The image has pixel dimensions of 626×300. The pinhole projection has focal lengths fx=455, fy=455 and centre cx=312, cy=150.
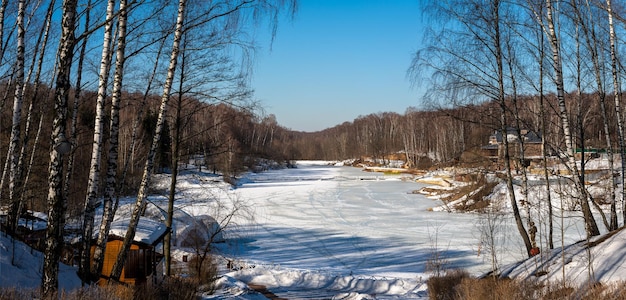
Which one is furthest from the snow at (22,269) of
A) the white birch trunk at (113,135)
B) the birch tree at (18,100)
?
the birch tree at (18,100)

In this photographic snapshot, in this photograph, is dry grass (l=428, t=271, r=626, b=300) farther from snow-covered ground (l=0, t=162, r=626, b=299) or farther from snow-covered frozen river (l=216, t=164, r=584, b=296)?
snow-covered frozen river (l=216, t=164, r=584, b=296)

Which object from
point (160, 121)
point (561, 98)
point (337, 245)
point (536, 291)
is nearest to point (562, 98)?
point (561, 98)

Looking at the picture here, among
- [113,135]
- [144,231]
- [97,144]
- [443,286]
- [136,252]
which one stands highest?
[113,135]

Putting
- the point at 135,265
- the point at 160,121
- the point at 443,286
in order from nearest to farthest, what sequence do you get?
the point at 160,121
the point at 443,286
the point at 135,265

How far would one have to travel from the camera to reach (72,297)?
411cm

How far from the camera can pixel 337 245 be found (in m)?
18.3

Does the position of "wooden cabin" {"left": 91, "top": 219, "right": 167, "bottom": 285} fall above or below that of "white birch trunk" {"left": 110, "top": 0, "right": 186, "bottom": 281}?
below

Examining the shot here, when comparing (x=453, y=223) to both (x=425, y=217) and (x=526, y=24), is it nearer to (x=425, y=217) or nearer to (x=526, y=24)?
(x=425, y=217)

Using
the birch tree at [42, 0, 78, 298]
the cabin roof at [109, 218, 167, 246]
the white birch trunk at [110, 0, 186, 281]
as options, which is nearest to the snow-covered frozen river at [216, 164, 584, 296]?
the cabin roof at [109, 218, 167, 246]

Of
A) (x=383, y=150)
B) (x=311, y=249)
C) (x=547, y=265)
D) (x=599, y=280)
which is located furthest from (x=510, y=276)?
(x=383, y=150)

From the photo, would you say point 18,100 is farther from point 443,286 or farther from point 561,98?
point 561,98

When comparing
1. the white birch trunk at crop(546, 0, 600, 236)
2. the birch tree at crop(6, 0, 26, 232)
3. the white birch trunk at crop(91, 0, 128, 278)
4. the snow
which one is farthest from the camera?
the birch tree at crop(6, 0, 26, 232)

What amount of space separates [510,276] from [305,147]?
13564cm

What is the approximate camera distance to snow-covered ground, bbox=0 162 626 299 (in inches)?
449
